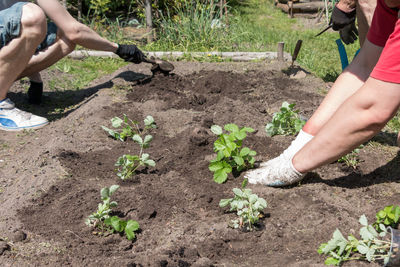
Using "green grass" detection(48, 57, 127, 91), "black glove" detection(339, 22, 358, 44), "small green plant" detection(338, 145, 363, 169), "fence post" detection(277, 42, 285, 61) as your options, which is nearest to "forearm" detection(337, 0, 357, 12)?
"black glove" detection(339, 22, 358, 44)

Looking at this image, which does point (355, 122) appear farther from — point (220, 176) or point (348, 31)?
point (348, 31)

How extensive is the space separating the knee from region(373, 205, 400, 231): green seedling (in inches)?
111

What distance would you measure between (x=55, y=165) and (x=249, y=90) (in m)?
1.99

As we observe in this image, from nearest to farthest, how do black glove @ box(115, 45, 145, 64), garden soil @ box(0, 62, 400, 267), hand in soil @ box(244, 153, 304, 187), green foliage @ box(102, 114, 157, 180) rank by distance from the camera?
garden soil @ box(0, 62, 400, 267), hand in soil @ box(244, 153, 304, 187), green foliage @ box(102, 114, 157, 180), black glove @ box(115, 45, 145, 64)

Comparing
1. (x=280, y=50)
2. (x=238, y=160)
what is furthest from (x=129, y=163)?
(x=280, y=50)

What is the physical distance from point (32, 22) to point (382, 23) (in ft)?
8.30

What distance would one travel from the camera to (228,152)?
2625 millimetres

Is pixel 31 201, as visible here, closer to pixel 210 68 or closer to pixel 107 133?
pixel 107 133

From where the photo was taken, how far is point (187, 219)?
2.44 m

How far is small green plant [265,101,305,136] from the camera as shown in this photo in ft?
10.3

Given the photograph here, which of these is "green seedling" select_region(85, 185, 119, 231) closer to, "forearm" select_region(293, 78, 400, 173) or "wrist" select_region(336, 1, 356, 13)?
"forearm" select_region(293, 78, 400, 173)

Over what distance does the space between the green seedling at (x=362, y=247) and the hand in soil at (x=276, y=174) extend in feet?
1.92

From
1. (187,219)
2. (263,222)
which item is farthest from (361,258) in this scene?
(187,219)

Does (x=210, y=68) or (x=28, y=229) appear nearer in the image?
(x=28, y=229)
